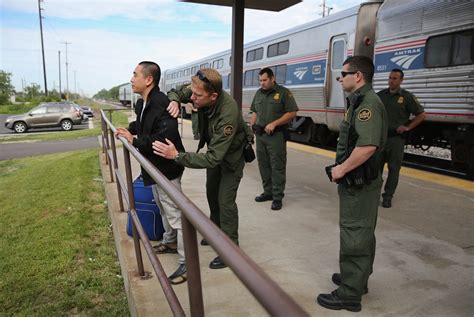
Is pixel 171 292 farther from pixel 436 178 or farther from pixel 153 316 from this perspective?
pixel 436 178

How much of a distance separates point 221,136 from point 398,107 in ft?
9.12

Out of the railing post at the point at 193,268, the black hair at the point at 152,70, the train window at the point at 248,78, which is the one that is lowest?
the railing post at the point at 193,268

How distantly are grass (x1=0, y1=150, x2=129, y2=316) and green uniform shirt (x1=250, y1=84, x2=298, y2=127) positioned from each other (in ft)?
7.50

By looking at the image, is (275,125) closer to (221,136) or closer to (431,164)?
(221,136)

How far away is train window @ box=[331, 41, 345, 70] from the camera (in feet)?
30.6

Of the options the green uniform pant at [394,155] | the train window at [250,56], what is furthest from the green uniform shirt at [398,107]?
the train window at [250,56]

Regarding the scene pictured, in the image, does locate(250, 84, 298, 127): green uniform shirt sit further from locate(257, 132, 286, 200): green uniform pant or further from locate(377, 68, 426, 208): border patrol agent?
locate(377, 68, 426, 208): border patrol agent

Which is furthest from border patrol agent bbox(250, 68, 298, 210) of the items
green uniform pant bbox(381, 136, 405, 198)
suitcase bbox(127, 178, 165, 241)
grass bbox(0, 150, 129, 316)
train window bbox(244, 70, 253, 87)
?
train window bbox(244, 70, 253, 87)

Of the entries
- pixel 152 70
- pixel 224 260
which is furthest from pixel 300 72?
pixel 224 260

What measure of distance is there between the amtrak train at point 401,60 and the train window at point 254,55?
1.41 m

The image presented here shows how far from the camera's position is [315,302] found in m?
2.74

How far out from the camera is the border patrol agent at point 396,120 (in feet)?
15.4

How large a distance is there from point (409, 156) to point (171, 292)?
8.56m

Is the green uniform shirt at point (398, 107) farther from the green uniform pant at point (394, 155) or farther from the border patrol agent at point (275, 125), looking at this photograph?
the border patrol agent at point (275, 125)
